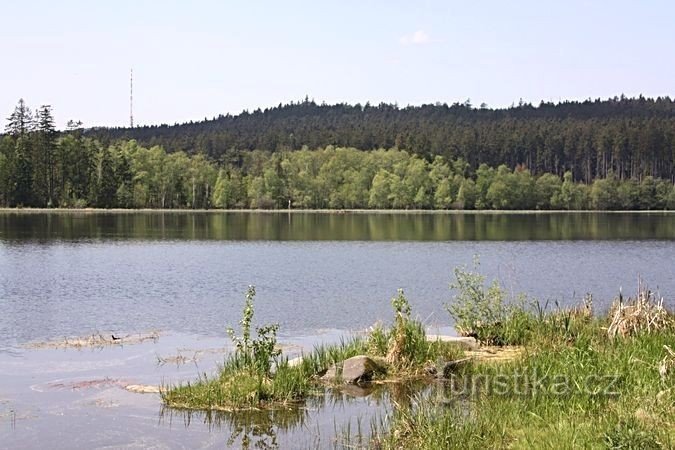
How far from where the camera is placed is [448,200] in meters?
196

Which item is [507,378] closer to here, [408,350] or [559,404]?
[559,404]

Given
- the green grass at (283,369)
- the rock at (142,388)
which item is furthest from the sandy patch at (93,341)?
the green grass at (283,369)

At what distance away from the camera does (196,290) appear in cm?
4206

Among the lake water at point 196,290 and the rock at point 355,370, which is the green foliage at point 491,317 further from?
the lake water at point 196,290

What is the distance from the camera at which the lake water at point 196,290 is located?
57.7ft

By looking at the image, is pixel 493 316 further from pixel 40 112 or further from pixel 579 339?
pixel 40 112

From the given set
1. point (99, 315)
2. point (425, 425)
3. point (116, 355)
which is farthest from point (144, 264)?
point (425, 425)

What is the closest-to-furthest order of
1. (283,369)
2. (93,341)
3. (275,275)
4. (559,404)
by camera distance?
(559,404)
(283,369)
(93,341)
(275,275)

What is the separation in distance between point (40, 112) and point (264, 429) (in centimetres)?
16142

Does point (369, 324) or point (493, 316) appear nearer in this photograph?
point (493, 316)

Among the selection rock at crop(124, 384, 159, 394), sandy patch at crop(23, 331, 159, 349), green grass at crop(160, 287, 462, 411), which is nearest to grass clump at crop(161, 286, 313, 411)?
green grass at crop(160, 287, 462, 411)

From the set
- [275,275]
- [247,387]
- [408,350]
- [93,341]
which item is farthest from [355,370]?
[275,275]

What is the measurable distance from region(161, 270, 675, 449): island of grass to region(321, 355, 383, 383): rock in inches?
3.3

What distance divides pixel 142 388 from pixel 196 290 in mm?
22702
